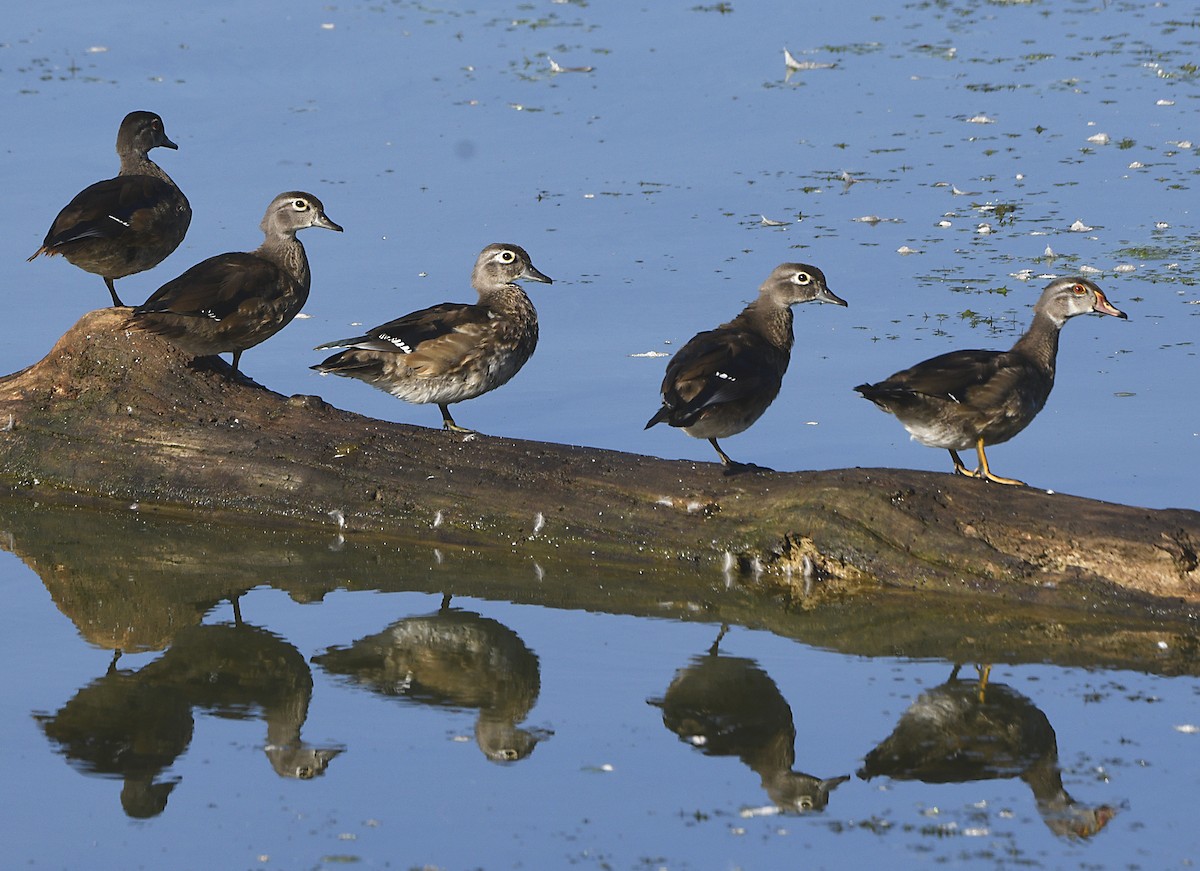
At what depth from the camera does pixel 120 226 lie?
1139 centimetres

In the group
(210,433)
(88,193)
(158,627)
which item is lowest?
(158,627)

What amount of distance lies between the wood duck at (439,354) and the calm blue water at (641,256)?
3.27 feet

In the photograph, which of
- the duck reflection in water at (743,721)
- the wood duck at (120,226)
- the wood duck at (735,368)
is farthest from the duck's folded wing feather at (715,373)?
the wood duck at (120,226)

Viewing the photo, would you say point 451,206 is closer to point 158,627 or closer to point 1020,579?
point 158,627

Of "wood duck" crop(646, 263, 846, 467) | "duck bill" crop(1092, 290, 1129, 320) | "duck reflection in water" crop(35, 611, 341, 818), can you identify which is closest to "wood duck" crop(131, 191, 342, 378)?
"duck reflection in water" crop(35, 611, 341, 818)

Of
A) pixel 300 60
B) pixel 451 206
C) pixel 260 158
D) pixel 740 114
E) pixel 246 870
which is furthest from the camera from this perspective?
pixel 300 60

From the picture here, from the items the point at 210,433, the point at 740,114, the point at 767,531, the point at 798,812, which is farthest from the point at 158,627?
the point at 740,114

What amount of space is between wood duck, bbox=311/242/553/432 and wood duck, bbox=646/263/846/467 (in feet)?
3.68

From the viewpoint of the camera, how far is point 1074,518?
8625 millimetres

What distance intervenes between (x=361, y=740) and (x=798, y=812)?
184cm

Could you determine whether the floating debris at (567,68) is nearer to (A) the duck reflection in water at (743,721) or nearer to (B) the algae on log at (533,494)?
(B) the algae on log at (533,494)

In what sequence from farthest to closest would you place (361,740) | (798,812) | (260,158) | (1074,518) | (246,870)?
(260,158) < (1074,518) < (361,740) < (798,812) < (246,870)

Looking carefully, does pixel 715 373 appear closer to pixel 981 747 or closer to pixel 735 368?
pixel 735 368

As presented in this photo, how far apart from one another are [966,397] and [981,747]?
245cm
